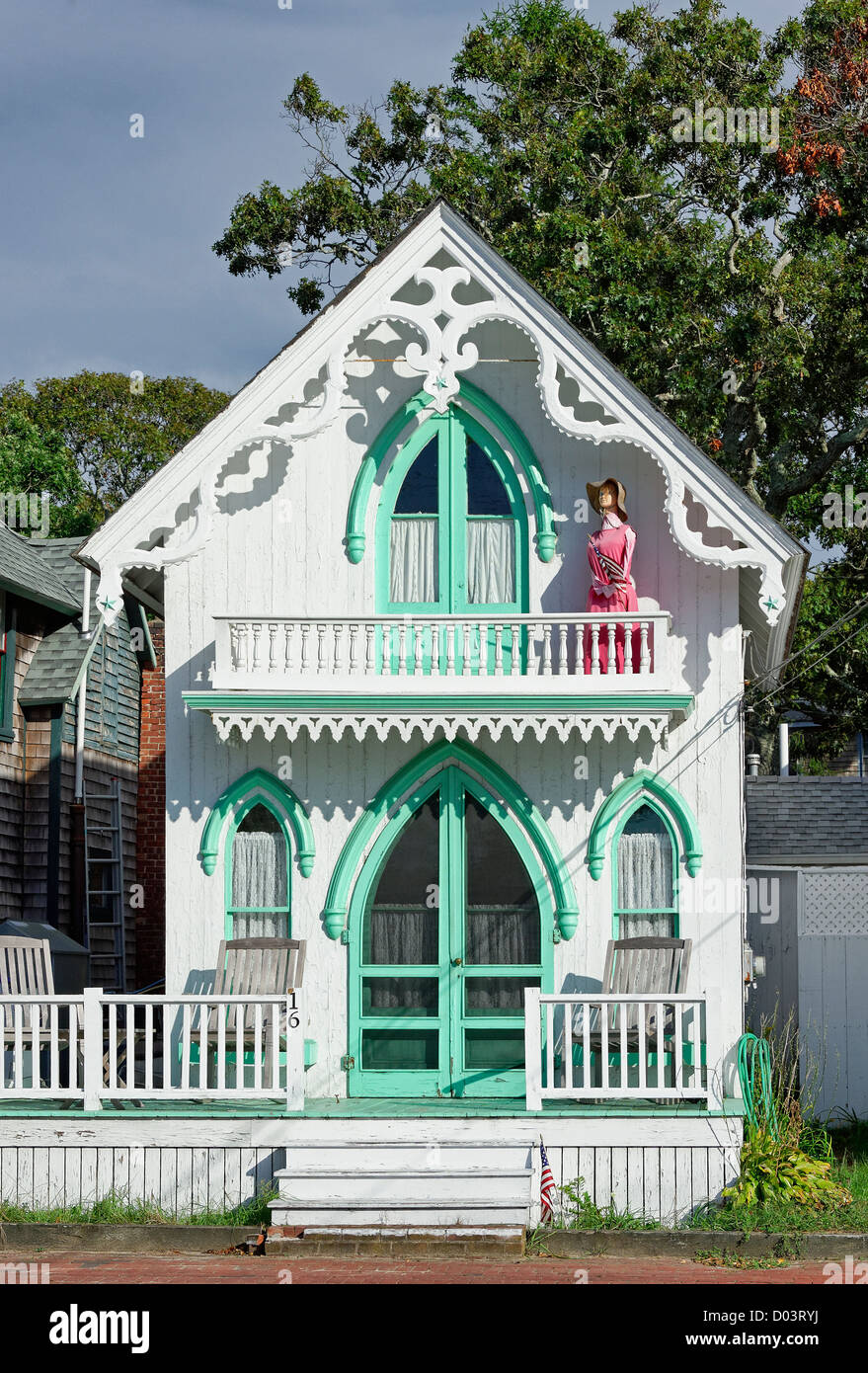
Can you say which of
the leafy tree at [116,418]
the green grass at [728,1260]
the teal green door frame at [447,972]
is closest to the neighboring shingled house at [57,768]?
the teal green door frame at [447,972]

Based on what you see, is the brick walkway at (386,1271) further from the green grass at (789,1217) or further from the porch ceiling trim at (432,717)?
the porch ceiling trim at (432,717)

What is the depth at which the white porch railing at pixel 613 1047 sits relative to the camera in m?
11.8

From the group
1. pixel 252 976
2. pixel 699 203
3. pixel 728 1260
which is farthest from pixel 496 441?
pixel 699 203

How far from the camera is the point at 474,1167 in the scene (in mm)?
11289

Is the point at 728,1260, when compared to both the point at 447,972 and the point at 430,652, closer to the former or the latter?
the point at 447,972

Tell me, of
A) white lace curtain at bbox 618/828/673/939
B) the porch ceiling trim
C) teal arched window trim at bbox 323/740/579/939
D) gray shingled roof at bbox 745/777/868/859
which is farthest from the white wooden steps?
gray shingled roof at bbox 745/777/868/859

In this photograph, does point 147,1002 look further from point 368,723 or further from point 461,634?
point 461,634

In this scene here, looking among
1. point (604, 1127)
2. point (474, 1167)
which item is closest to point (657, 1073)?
point (604, 1127)

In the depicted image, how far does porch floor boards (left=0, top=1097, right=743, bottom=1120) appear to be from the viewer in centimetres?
1179

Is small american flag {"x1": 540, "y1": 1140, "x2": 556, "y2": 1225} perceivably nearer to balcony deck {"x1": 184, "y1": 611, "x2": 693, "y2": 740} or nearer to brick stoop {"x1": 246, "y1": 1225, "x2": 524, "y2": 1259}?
brick stoop {"x1": 246, "y1": 1225, "x2": 524, "y2": 1259}

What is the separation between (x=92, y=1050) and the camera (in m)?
11.9

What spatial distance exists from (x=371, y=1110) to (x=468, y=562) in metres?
4.86

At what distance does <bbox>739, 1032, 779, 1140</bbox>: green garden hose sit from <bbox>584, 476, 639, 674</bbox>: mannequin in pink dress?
3300 mm

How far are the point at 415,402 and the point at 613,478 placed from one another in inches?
75.4
